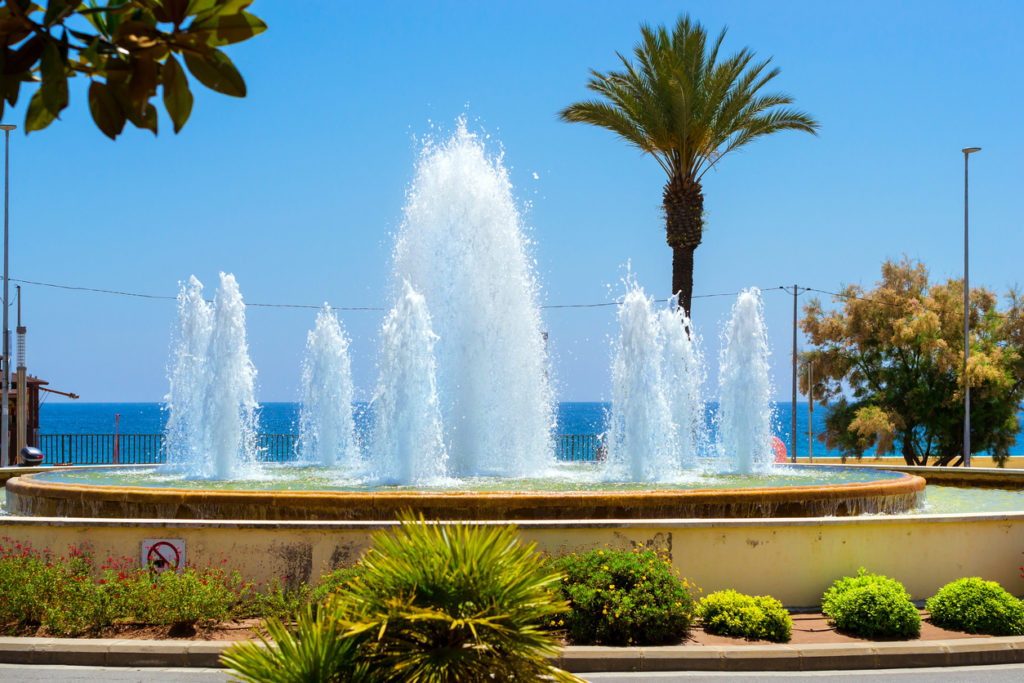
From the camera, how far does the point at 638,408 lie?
1689 cm

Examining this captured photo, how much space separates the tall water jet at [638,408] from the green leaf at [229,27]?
1413 centimetres

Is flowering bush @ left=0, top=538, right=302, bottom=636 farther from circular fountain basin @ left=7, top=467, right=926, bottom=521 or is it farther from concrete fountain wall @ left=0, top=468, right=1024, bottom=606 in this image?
circular fountain basin @ left=7, top=467, right=926, bottom=521

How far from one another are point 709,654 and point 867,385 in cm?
2978

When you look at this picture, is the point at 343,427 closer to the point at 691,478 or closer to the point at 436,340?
the point at 436,340

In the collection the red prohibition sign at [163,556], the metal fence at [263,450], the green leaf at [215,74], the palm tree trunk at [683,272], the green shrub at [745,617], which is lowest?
the metal fence at [263,450]

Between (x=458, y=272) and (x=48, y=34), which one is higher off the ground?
(x=458, y=272)

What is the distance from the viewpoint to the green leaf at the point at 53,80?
2.25 metres

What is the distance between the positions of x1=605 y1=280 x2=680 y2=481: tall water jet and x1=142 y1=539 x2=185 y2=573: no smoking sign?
793 centimetres

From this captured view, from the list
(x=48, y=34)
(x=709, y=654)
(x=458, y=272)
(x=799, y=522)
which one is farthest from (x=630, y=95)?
(x=48, y=34)

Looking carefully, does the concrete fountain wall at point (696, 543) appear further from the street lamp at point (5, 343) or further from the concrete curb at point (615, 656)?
the street lamp at point (5, 343)

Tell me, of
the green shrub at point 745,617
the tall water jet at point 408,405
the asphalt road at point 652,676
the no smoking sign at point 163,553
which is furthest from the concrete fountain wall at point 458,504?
the tall water jet at point 408,405

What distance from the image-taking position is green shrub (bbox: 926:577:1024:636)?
29.5 feet

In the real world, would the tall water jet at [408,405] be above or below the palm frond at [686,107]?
below

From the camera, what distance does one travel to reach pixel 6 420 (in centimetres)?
2806
